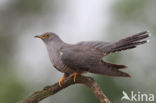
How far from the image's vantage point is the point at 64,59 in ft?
16.9

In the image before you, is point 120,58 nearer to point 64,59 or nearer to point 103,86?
point 103,86

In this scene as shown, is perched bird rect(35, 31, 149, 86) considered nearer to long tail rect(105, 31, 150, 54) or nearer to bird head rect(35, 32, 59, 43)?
long tail rect(105, 31, 150, 54)

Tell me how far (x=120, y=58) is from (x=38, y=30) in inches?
222

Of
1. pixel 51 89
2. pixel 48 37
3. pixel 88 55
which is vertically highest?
pixel 48 37

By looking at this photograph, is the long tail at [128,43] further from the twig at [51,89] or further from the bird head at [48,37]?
the bird head at [48,37]

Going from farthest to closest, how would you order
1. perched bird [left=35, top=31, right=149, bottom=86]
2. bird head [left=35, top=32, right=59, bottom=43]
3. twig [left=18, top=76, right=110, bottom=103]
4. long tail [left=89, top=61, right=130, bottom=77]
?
bird head [left=35, top=32, right=59, bottom=43], perched bird [left=35, top=31, right=149, bottom=86], long tail [left=89, top=61, right=130, bottom=77], twig [left=18, top=76, right=110, bottom=103]

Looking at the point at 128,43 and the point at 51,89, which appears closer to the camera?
the point at 51,89

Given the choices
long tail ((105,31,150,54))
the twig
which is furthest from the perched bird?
the twig

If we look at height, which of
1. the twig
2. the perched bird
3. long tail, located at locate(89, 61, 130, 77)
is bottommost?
the twig

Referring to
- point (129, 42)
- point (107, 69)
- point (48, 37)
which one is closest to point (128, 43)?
point (129, 42)

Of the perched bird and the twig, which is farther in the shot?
the perched bird

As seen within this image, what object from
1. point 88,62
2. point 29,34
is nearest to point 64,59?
point 88,62

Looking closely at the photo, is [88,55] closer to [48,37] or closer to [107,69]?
[107,69]

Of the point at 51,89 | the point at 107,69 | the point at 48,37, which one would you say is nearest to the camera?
the point at 51,89
